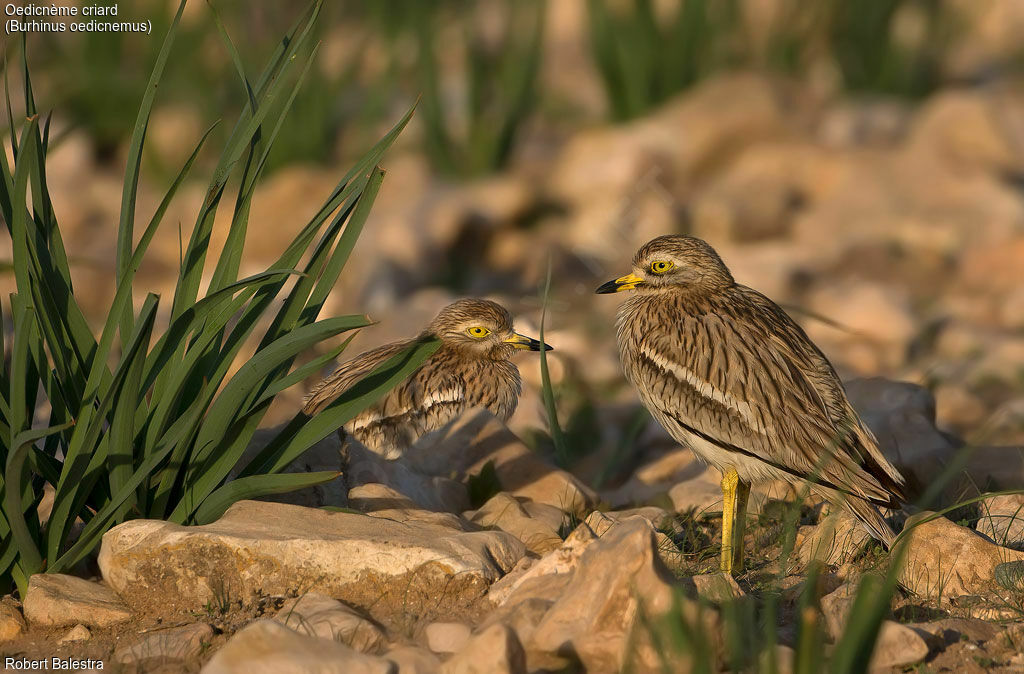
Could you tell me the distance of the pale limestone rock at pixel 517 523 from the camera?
13.5ft

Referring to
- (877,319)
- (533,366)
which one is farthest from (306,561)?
(877,319)

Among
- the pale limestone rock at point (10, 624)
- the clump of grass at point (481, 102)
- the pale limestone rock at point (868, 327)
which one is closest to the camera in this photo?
the pale limestone rock at point (10, 624)

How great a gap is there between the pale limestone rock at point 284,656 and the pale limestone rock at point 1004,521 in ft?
7.58

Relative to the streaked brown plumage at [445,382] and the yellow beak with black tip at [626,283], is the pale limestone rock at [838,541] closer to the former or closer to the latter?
the yellow beak with black tip at [626,283]

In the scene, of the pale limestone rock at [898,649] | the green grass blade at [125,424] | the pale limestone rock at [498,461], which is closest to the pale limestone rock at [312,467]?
the pale limestone rock at [498,461]

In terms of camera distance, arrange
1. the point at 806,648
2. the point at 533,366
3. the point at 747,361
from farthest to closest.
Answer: the point at 533,366 < the point at 747,361 < the point at 806,648

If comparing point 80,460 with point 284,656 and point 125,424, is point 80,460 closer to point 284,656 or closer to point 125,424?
point 125,424

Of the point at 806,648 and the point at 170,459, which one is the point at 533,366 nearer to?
the point at 170,459

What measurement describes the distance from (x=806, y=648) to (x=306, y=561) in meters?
1.60

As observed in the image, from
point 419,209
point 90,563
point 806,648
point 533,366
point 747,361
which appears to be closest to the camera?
point 806,648

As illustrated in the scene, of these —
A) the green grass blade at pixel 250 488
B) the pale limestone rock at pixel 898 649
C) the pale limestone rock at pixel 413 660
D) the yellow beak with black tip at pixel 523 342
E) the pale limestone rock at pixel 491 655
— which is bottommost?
the pale limestone rock at pixel 898 649

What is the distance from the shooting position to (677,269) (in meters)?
4.88

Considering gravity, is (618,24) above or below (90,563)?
above

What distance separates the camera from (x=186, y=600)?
3.60 meters
